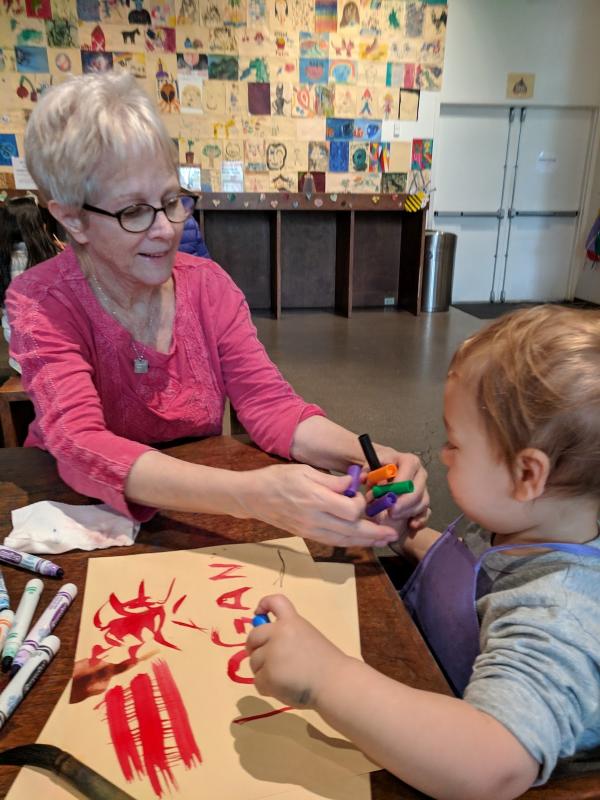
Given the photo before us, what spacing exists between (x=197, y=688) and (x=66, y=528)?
31 centimetres

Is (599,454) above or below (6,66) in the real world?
below

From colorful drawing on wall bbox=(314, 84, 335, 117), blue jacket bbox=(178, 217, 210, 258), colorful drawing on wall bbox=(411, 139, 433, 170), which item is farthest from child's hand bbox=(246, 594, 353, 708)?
colorful drawing on wall bbox=(411, 139, 433, 170)

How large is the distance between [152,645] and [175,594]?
0.08m

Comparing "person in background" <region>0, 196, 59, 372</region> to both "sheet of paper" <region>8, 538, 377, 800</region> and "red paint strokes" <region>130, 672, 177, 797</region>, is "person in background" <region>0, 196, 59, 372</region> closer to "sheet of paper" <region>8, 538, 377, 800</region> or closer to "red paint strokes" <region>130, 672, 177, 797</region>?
"sheet of paper" <region>8, 538, 377, 800</region>

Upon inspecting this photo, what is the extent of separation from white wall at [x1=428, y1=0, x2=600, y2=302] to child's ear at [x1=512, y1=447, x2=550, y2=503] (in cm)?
518

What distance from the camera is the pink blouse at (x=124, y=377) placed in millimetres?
887

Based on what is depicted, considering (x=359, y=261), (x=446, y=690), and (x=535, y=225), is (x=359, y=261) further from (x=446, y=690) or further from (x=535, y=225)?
(x=446, y=690)

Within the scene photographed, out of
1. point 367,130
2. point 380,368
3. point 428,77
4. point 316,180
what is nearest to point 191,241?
point 380,368

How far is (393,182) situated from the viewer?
5227mm

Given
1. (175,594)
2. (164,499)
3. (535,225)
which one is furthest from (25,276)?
(535,225)

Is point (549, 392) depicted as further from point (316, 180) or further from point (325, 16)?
point (325, 16)

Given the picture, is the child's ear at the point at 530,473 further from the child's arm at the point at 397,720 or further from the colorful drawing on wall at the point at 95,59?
the colorful drawing on wall at the point at 95,59

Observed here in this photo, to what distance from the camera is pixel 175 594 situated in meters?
0.70

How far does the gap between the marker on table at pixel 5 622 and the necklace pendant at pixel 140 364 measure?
51 cm
